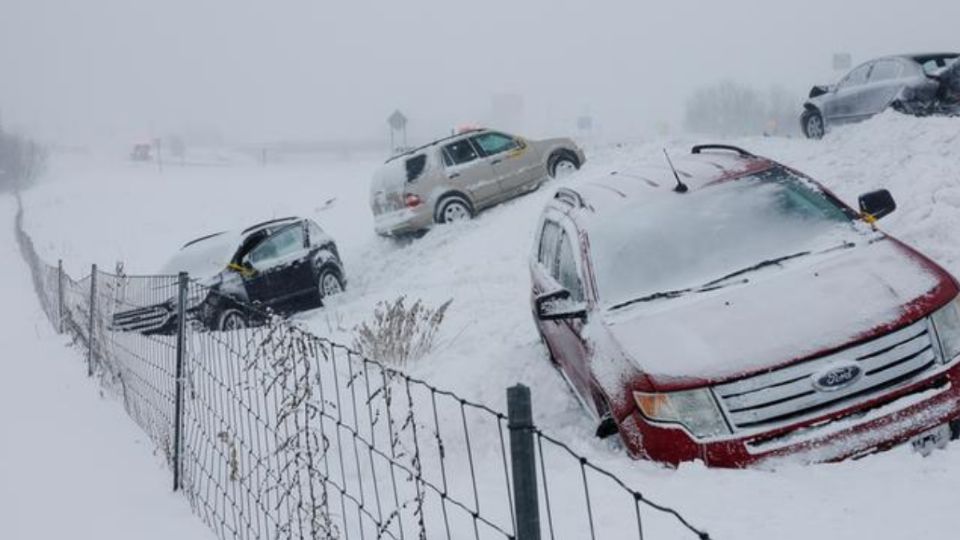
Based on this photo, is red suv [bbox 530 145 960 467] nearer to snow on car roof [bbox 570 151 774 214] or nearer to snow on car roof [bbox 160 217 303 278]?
snow on car roof [bbox 570 151 774 214]

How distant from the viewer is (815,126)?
16.6m

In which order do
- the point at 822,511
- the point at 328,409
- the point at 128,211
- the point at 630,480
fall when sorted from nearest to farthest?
the point at 822,511, the point at 630,480, the point at 328,409, the point at 128,211

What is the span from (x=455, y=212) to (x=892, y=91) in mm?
8461

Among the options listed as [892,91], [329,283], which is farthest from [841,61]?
[329,283]

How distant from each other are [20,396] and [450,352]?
16.0ft

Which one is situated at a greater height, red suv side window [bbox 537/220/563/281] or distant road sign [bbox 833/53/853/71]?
distant road sign [bbox 833/53/853/71]

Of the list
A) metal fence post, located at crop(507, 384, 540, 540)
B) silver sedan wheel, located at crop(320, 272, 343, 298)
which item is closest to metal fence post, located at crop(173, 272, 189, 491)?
metal fence post, located at crop(507, 384, 540, 540)

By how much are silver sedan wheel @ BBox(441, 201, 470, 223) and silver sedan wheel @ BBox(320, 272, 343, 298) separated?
301 centimetres

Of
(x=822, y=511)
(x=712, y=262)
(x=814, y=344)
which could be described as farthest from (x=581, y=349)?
(x=822, y=511)

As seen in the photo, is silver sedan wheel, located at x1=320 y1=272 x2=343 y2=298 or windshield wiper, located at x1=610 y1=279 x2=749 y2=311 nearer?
windshield wiper, located at x1=610 y1=279 x2=749 y2=311

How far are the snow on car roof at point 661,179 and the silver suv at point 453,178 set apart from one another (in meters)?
9.45

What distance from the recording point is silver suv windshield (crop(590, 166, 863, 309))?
16.0ft

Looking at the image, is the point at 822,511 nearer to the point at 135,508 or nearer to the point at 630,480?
the point at 630,480

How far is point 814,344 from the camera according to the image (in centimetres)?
388
